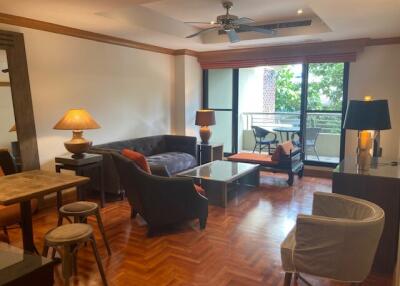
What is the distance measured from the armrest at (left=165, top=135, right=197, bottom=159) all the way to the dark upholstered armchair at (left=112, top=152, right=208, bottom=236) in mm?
2400

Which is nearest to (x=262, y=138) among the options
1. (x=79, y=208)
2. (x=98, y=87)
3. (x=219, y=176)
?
(x=219, y=176)

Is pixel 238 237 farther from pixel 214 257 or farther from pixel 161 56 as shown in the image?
pixel 161 56

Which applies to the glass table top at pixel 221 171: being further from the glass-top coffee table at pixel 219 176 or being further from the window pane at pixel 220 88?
the window pane at pixel 220 88

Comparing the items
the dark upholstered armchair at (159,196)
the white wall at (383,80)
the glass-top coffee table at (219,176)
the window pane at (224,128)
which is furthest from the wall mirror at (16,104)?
the white wall at (383,80)

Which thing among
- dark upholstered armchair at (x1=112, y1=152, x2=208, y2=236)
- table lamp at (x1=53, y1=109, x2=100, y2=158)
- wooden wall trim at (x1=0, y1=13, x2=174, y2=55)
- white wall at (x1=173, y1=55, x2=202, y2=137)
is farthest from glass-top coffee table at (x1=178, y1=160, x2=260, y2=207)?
wooden wall trim at (x1=0, y1=13, x2=174, y2=55)

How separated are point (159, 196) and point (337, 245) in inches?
70.1

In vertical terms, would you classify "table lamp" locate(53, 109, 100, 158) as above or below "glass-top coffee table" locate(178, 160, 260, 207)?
above

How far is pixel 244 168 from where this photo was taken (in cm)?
469

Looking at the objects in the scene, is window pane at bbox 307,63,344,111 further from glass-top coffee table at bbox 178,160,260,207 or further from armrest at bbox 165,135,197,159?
armrest at bbox 165,135,197,159

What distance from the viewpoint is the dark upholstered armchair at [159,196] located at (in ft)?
10.2

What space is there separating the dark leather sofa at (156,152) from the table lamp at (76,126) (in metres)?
0.40

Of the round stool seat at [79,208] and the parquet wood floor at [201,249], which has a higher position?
the round stool seat at [79,208]

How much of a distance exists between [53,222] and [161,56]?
364 centimetres

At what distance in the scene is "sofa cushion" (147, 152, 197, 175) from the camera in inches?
192
